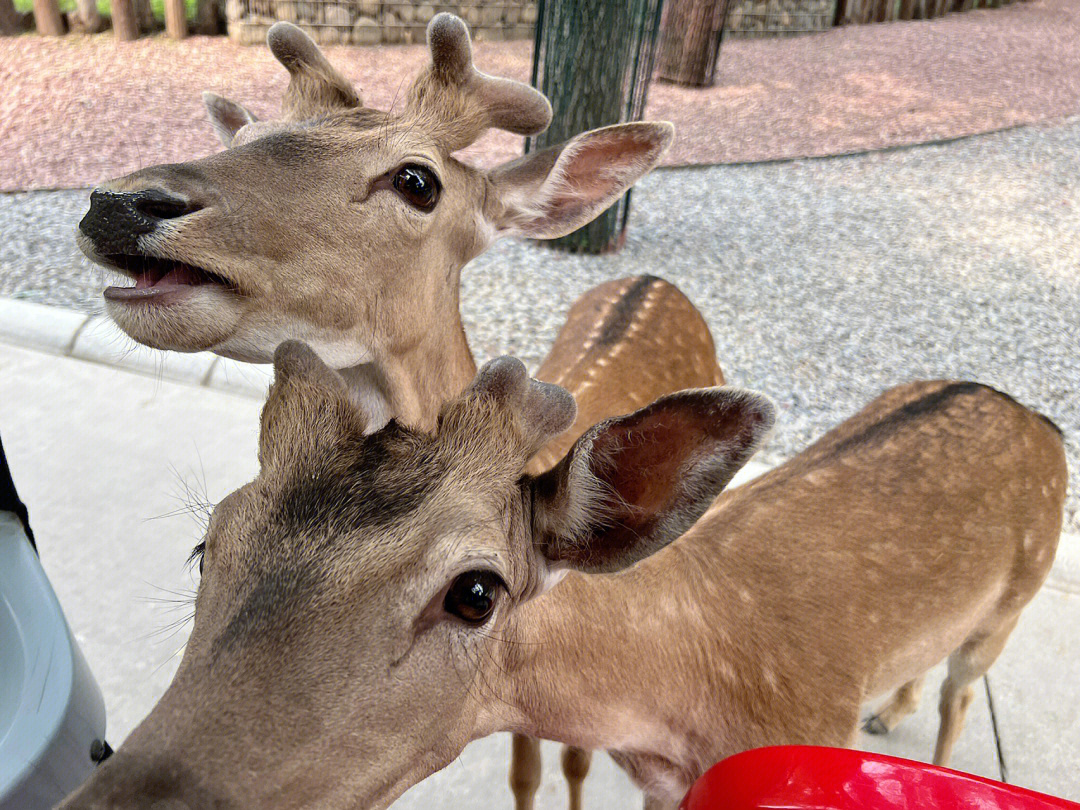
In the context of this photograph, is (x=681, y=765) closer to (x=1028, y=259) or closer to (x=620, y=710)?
(x=620, y=710)

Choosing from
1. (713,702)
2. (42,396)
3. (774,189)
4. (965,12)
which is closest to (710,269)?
(774,189)

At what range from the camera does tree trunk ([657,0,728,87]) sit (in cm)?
923

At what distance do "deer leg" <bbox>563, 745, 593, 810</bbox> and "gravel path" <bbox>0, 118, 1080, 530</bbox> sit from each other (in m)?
2.12

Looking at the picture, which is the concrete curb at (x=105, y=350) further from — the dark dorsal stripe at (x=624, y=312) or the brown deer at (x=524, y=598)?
the brown deer at (x=524, y=598)

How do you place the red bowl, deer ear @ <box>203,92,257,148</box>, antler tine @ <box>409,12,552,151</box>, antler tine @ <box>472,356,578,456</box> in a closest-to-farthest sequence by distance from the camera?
the red bowl, antler tine @ <box>472,356,578,456</box>, antler tine @ <box>409,12,552,151</box>, deer ear @ <box>203,92,257,148</box>

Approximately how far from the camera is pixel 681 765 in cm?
193

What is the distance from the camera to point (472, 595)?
1329 millimetres

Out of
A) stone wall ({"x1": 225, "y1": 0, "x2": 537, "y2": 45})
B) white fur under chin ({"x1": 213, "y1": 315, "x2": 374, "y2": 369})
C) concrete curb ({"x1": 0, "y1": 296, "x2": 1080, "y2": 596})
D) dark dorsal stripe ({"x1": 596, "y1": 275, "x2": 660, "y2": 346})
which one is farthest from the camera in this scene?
stone wall ({"x1": 225, "y1": 0, "x2": 537, "y2": 45})

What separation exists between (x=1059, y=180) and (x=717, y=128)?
3.08 metres

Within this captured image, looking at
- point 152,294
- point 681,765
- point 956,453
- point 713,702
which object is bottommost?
point 681,765

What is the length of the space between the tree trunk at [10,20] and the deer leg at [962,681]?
10699 millimetres

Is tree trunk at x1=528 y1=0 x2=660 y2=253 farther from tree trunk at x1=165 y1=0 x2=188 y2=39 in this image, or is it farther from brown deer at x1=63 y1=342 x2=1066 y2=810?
tree trunk at x1=165 y1=0 x2=188 y2=39

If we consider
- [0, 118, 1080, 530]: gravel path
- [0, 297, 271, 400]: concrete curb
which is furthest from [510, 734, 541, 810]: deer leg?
[0, 297, 271, 400]: concrete curb

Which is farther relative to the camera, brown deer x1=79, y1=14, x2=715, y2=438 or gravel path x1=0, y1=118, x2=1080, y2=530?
gravel path x1=0, y1=118, x2=1080, y2=530
